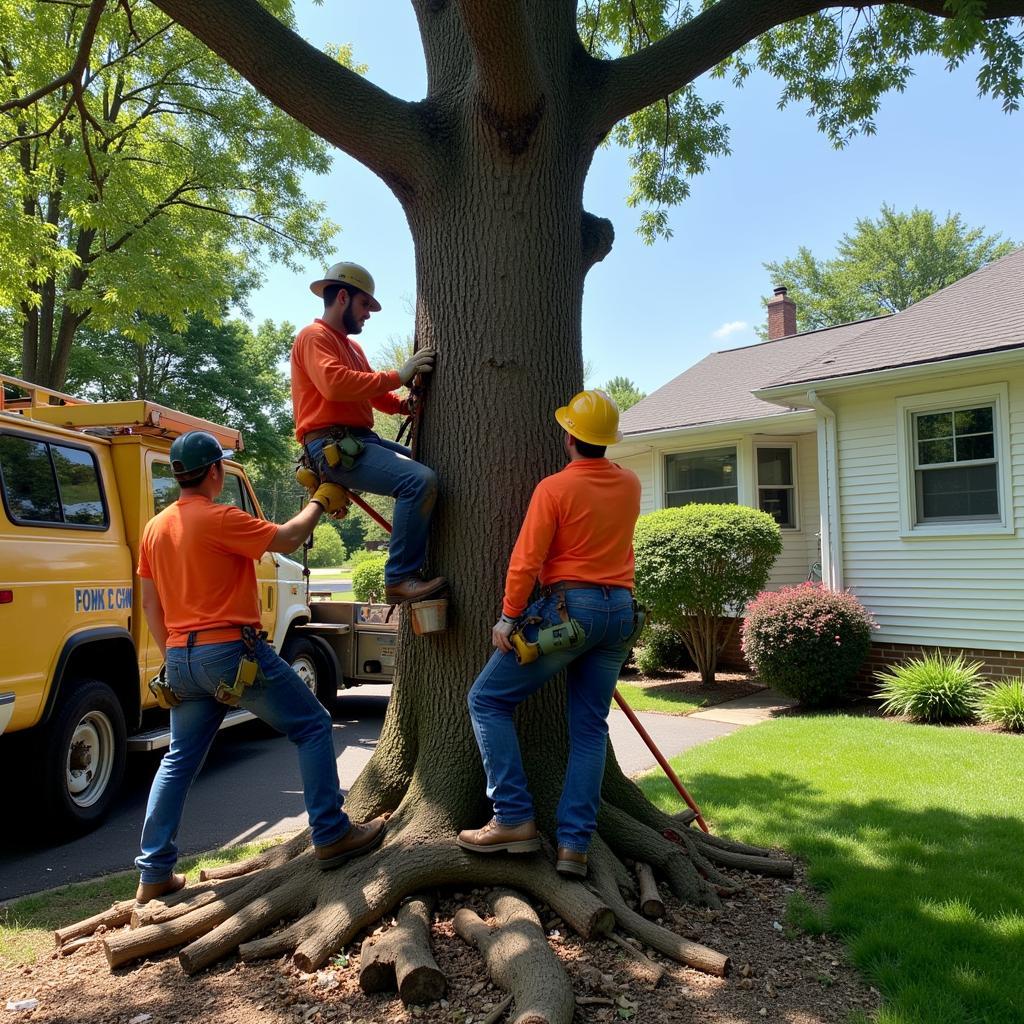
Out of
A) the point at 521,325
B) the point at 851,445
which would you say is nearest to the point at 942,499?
the point at 851,445

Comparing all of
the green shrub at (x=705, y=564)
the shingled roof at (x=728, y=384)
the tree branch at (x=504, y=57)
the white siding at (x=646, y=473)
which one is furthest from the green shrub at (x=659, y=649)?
the tree branch at (x=504, y=57)

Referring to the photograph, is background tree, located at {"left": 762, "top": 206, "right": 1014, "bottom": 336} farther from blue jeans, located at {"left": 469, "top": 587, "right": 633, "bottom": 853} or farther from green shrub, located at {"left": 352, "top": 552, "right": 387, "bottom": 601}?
blue jeans, located at {"left": 469, "top": 587, "right": 633, "bottom": 853}

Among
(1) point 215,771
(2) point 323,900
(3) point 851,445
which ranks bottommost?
(1) point 215,771

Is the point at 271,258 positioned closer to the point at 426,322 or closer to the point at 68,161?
the point at 68,161

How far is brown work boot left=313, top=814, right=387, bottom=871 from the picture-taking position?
3.43m

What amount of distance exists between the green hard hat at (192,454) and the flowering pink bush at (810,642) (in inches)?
299

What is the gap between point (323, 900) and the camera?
3.29 meters

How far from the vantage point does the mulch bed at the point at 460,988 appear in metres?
2.72

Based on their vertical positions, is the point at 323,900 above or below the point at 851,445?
below

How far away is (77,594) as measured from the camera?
18.5 feet

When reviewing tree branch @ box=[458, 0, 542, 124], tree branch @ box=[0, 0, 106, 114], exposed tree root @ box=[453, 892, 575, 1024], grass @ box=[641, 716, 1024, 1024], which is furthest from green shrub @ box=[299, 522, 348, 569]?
exposed tree root @ box=[453, 892, 575, 1024]

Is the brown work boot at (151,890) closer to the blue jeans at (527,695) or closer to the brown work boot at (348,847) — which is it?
the brown work boot at (348,847)

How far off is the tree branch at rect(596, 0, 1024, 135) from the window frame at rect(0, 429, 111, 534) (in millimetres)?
4295

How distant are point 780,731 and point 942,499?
3970 mm
